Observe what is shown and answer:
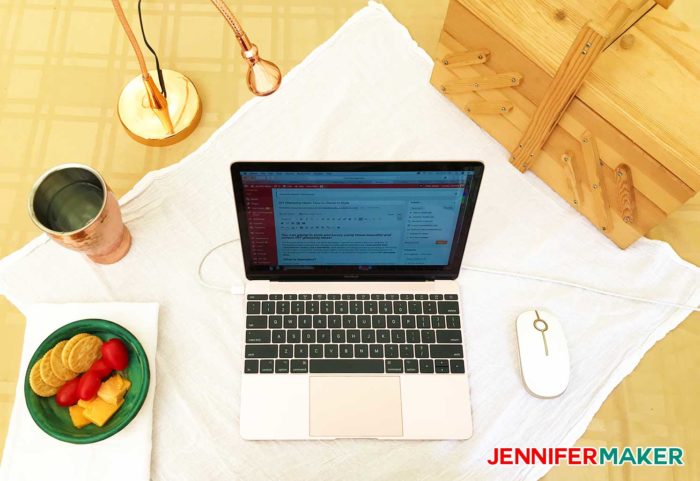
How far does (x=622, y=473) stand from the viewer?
0.85m

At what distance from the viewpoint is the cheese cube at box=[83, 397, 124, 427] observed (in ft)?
2.53

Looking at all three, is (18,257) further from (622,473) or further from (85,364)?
(622,473)

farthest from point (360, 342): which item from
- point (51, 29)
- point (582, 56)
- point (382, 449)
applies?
point (51, 29)

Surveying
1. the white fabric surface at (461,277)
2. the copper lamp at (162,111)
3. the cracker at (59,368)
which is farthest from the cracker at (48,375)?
the copper lamp at (162,111)

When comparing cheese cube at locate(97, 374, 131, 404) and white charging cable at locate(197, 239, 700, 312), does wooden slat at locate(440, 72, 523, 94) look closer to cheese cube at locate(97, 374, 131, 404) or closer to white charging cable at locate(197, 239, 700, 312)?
white charging cable at locate(197, 239, 700, 312)

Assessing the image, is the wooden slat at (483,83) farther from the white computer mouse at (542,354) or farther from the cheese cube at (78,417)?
the cheese cube at (78,417)

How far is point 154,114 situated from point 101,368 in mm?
422

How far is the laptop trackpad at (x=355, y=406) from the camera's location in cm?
82

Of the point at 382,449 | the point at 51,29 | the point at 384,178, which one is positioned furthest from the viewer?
the point at 51,29

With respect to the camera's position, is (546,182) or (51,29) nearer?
(546,182)

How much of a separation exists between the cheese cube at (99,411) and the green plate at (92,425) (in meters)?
0.01

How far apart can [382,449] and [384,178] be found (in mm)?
385

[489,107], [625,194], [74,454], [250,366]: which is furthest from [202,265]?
[625,194]

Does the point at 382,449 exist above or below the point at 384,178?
below
